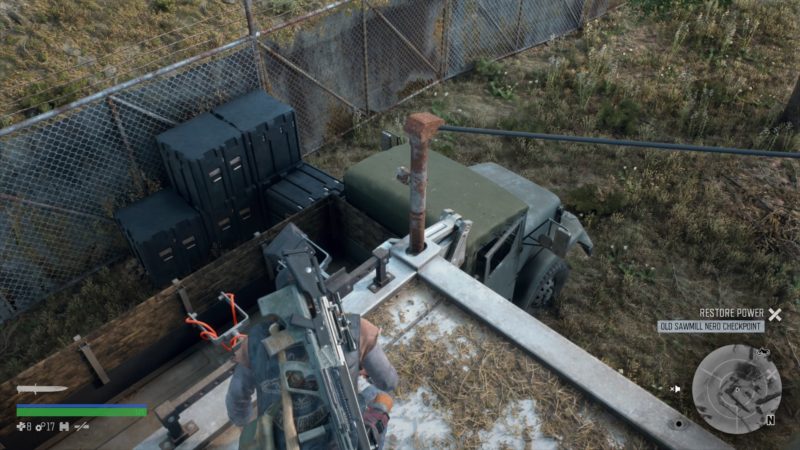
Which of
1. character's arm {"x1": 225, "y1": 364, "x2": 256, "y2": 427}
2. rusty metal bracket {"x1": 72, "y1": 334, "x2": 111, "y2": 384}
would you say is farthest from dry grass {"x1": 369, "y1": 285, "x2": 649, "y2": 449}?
rusty metal bracket {"x1": 72, "y1": 334, "x2": 111, "y2": 384}

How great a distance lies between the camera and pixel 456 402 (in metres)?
4.84

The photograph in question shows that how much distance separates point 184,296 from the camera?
20.6 ft

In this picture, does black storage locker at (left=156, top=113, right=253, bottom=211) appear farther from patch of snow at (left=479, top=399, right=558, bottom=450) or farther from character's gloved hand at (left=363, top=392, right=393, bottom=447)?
patch of snow at (left=479, top=399, right=558, bottom=450)

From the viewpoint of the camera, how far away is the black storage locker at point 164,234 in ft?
24.2

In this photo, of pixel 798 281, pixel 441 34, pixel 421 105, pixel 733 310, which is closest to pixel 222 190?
pixel 421 105

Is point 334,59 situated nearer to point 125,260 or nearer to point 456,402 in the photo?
point 125,260

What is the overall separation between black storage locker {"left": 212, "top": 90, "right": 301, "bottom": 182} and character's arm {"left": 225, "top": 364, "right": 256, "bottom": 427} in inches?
175

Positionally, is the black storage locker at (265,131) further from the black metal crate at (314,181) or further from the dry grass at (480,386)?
the dry grass at (480,386)

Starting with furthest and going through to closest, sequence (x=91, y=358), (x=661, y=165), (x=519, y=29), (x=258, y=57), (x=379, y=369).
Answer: (x=519, y=29), (x=661, y=165), (x=258, y=57), (x=91, y=358), (x=379, y=369)

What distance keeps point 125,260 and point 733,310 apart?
920 centimetres

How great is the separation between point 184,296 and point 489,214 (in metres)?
3.50

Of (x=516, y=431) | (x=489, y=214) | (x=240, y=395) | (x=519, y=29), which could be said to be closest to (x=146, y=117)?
(x=489, y=214)

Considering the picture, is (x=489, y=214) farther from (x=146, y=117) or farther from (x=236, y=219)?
(x=146, y=117)

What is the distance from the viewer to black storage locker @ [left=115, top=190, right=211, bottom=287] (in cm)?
737
